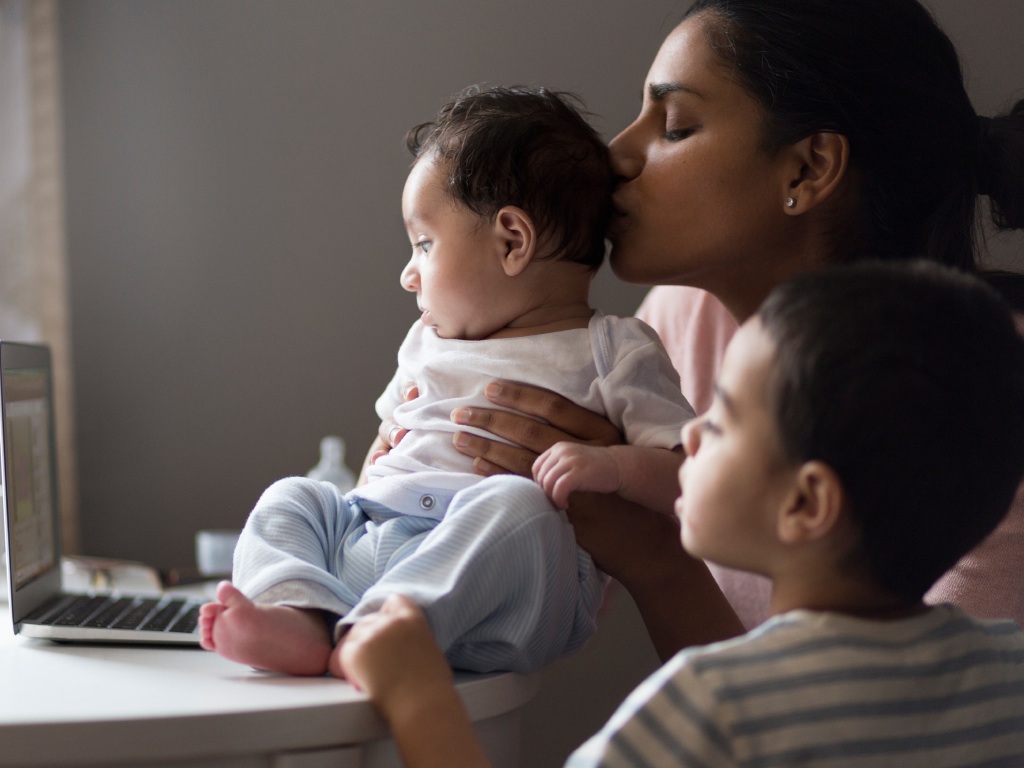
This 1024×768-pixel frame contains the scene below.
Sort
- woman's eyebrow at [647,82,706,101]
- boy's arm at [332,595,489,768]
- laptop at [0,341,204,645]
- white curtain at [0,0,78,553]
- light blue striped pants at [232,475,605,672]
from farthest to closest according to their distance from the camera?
white curtain at [0,0,78,553], woman's eyebrow at [647,82,706,101], laptop at [0,341,204,645], light blue striped pants at [232,475,605,672], boy's arm at [332,595,489,768]

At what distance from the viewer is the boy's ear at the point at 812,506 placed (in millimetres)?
667

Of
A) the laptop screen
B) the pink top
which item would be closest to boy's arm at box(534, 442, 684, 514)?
the pink top

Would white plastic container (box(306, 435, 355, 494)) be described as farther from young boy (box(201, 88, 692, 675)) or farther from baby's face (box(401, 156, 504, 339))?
baby's face (box(401, 156, 504, 339))

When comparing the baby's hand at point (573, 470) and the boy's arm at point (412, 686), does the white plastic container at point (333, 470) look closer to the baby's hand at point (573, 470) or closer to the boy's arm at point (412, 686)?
the baby's hand at point (573, 470)

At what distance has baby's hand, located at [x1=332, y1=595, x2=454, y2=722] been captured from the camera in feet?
2.55

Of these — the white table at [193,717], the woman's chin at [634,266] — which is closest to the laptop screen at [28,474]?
the white table at [193,717]

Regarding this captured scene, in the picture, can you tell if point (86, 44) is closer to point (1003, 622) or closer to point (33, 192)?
point (33, 192)

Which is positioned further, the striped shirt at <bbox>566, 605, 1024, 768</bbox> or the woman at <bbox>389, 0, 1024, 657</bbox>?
the woman at <bbox>389, 0, 1024, 657</bbox>

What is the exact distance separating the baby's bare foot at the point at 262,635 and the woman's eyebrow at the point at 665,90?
78 cm

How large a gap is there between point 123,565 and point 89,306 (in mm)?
648

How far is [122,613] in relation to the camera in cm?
111

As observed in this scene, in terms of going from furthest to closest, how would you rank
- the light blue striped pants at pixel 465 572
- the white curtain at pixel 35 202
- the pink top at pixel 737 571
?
the white curtain at pixel 35 202, the pink top at pixel 737 571, the light blue striped pants at pixel 465 572

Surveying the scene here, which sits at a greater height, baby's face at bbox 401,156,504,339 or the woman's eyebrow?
the woman's eyebrow

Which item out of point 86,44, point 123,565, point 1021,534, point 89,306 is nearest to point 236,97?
point 86,44
